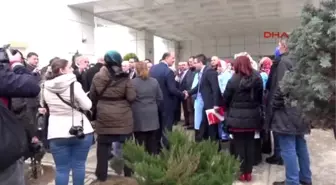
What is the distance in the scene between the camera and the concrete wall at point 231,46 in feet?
47.1

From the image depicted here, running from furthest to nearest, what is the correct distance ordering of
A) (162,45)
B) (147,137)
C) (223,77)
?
1. (162,45)
2. (223,77)
3. (147,137)

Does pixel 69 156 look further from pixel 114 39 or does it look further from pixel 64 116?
pixel 114 39

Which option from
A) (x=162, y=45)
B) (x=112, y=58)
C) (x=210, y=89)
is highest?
(x=162, y=45)

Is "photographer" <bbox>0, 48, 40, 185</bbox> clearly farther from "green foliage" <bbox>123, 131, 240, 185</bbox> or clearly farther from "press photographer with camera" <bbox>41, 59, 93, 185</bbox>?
"press photographer with camera" <bbox>41, 59, 93, 185</bbox>

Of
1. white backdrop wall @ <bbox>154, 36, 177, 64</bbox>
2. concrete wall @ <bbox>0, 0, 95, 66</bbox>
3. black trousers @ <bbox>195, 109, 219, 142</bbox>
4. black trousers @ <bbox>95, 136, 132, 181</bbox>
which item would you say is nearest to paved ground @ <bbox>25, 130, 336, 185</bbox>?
black trousers @ <bbox>95, 136, 132, 181</bbox>

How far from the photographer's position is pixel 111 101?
3828 mm

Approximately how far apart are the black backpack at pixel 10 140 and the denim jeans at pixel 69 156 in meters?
1.36

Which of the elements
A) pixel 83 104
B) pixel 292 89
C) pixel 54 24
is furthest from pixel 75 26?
pixel 292 89

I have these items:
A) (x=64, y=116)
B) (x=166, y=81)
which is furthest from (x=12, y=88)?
(x=166, y=81)

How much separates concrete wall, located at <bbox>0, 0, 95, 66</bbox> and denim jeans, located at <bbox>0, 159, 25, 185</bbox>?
6.28m

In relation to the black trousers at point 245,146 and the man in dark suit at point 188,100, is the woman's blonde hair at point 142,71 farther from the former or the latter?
the man in dark suit at point 188,100

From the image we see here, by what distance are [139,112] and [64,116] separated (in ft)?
3.90

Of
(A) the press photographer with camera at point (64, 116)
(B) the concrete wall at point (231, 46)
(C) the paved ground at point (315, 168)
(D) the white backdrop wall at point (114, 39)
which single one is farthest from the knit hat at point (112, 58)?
(B) the concrete wall at point (231, 46)

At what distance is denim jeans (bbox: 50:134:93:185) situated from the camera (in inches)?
132
